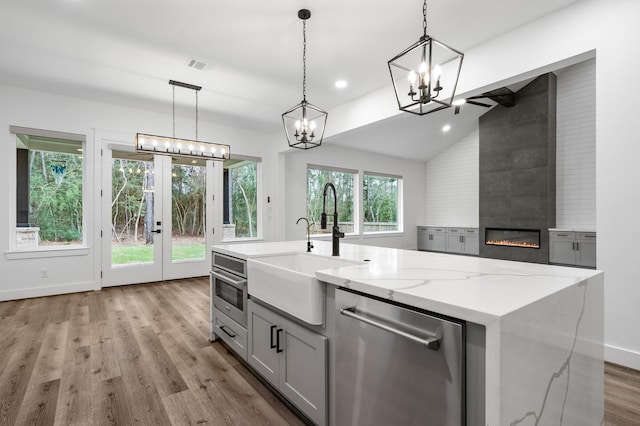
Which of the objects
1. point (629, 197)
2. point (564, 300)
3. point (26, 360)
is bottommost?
point (26, 360)

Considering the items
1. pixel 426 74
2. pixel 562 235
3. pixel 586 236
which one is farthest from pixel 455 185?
pixel 426 74

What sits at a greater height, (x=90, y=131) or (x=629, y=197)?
(x=90, y=131)

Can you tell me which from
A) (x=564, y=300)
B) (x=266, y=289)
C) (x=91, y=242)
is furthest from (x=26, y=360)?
(x=564, y=300)

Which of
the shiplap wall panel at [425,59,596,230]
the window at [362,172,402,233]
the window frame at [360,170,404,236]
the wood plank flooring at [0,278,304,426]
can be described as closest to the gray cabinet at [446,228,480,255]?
the window frame at [360,170,404,236]

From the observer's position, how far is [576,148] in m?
6.00

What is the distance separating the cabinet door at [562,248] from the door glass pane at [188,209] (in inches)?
260

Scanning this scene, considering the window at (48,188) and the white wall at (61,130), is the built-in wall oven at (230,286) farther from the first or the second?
the window at (48,188)

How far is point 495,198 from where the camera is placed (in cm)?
702

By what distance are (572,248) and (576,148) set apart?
190 centimetres

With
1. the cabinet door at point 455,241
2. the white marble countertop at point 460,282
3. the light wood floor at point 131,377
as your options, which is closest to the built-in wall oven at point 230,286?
the light wood floor at point 131,377

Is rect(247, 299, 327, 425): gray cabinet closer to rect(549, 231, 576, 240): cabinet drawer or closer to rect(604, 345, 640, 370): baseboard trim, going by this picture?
rect(604, 345, 640, 370): baseboard trim

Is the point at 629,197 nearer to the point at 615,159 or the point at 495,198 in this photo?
the point at 615,159

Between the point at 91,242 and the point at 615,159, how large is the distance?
246 inches

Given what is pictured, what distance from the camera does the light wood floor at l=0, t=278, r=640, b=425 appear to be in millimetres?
1832
